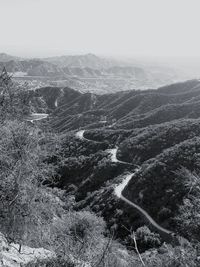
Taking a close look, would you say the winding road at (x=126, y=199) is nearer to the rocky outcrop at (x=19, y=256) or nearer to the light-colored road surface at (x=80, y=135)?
the light-colored road surface at (x=80, y=135)

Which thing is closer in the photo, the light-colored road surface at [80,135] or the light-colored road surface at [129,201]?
the light-colored road surface at [129,201]

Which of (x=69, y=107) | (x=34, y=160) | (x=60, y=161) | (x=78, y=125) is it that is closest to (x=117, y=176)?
(x=60, y=161)

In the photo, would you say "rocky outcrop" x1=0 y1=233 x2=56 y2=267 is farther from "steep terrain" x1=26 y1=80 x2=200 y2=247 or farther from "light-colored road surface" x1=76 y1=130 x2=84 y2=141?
"light-colored road surface" x1=76 y1=130 x2=84 y2=141

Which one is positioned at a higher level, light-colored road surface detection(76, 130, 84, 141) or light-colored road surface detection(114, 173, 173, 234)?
light-colored road surface detection(114, 173, 173, 234)

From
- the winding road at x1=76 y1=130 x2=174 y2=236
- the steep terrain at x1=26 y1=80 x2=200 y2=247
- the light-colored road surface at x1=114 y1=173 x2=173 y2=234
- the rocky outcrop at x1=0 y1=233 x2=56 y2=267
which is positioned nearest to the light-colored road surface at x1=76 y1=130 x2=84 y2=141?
the steep terrain at x1=26 y1=80 x2=200 y2=247

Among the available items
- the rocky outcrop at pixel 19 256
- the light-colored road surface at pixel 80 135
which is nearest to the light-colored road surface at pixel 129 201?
the rocky outcrop at pixel 19 256

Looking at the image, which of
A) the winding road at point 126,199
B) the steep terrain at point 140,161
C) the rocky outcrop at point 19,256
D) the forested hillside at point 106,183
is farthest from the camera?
the steep terrain at point 140,161

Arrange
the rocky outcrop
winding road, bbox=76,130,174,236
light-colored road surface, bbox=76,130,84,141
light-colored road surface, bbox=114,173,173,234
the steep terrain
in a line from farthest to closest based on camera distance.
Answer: light-colored road surface, bbox=76,130,84,141 < the steep terrain < light-colored road surface, bbox=114,173,173,234 < winding road, bbox=76,130,174,236 < the rocky outcrop

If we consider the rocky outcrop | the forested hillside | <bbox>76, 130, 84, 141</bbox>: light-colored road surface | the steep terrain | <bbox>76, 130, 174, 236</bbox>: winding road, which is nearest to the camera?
the rocky outcrop

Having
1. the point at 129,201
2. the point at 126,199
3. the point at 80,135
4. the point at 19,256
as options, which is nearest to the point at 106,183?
the point at 126,199

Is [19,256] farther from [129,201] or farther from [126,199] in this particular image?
[126,199]

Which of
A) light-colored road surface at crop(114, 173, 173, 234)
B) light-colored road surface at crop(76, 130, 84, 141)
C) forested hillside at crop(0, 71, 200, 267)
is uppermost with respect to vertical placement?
forested hillside at crop(0, 71, 200, 267)

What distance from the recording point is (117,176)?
5675 cm

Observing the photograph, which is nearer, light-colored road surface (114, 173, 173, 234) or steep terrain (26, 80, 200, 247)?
light-colored road surface (114, 173, 173, 234)
